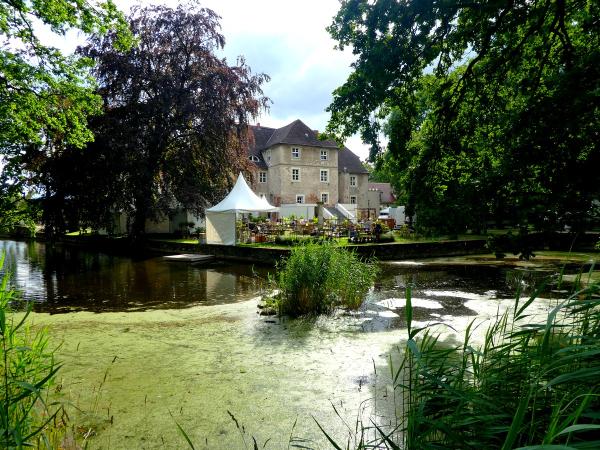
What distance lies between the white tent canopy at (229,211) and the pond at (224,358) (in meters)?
7.93

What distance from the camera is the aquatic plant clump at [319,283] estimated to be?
7668 mm

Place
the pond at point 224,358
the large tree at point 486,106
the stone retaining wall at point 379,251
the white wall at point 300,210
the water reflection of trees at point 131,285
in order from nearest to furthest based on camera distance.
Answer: the pond at point 224,358
the large tree at point 486,106
the water reflection of trees at point 131,285
the stone retaining wall at point 379,251
the white wall at point 300,210

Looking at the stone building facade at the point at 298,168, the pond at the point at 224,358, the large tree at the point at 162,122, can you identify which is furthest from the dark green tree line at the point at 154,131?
the stone building facade at the point at 298,168

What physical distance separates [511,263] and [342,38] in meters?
12.2

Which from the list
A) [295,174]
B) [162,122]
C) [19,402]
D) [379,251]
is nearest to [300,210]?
[295,174]

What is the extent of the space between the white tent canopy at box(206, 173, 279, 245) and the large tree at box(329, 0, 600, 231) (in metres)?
11.0

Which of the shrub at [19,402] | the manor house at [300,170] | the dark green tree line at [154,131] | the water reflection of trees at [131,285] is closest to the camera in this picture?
the shrub at [19,402]

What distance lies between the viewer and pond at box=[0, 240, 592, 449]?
3.56 meters

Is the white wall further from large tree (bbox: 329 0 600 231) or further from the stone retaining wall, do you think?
large tree (bbox: 329 0 600 231)

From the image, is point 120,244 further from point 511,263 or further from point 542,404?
point 542,404

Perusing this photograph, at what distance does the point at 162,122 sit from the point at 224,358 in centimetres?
2102

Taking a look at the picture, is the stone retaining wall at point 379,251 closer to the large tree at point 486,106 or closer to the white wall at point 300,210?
the large tree at point 486,106

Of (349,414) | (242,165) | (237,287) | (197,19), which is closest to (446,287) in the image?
(237,287)

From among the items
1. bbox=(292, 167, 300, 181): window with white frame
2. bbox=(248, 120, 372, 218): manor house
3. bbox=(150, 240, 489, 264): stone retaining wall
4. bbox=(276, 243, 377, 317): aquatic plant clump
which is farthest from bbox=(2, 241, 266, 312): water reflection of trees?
bbox=(292, 167, 300, 181): window with white frame
